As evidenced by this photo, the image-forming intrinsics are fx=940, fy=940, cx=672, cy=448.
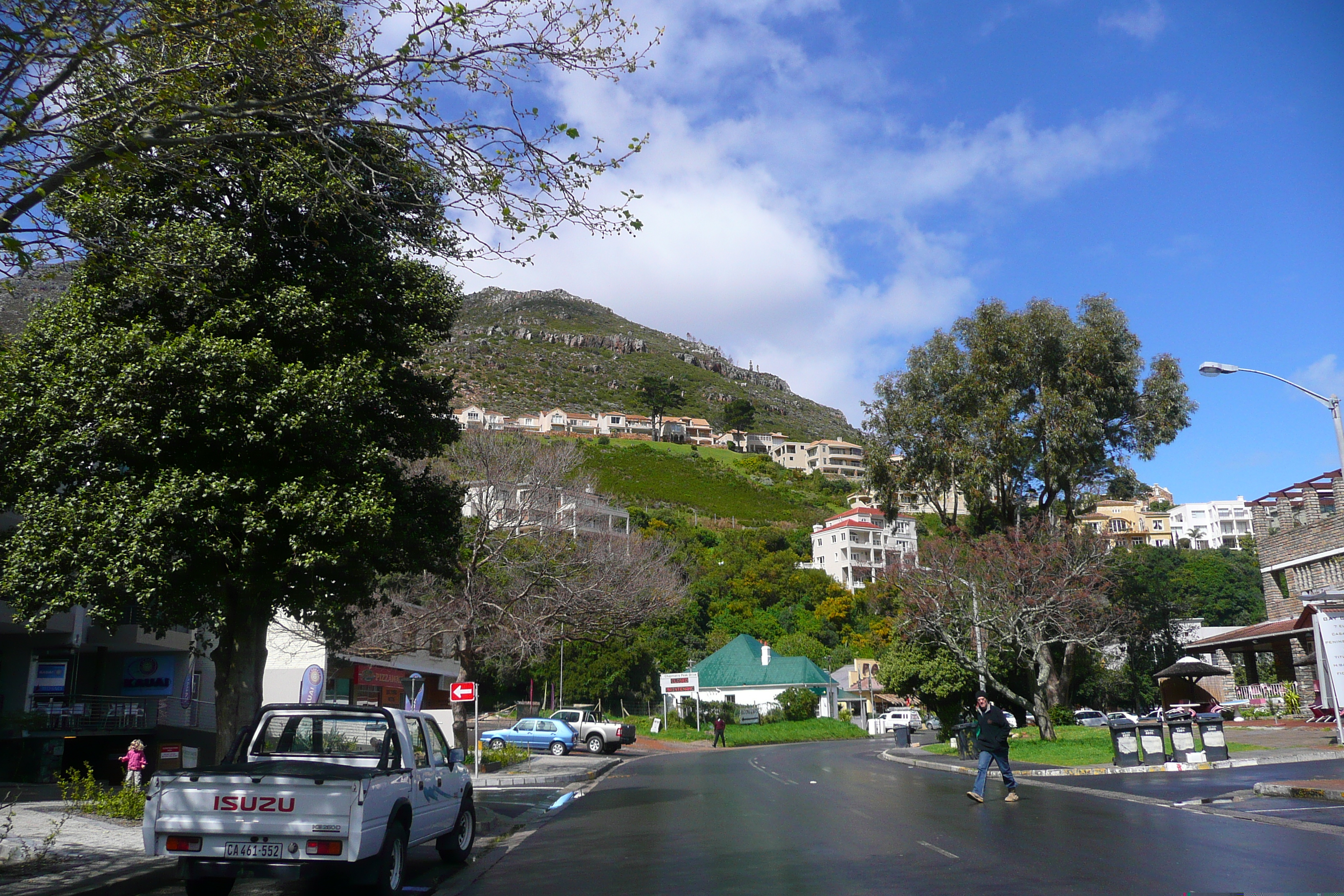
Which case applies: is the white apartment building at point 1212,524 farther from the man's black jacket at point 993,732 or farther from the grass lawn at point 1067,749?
the man's black jacket at point 993,732

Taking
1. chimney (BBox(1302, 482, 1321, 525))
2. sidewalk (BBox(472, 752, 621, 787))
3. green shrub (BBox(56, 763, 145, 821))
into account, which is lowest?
sidewalk (BBox(472, 752, 621, 787))

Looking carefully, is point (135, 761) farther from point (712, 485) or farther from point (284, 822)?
point (712, 485)

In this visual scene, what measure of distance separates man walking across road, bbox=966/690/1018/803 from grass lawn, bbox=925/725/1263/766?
531cm

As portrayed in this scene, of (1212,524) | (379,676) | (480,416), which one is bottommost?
(379,676)

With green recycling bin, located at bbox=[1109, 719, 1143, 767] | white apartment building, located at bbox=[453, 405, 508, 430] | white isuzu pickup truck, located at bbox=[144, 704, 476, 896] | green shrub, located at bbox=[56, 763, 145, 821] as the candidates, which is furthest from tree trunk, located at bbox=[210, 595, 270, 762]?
white apartment building, located at bbox=[453, 405, 508, 430]

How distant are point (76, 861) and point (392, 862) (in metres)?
3.84

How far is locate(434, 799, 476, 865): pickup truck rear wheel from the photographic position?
10547 mm

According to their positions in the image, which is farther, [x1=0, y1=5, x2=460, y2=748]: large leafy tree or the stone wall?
the stone wall

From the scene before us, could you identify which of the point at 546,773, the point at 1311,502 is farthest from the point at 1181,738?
the point at 1311,502

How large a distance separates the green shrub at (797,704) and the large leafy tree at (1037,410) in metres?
28.5

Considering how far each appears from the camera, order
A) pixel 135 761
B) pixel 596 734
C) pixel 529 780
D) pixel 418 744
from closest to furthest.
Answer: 1. pixel 418 744
2. pixel 135 761
3. pixel 529 780
4. pixel 596 734

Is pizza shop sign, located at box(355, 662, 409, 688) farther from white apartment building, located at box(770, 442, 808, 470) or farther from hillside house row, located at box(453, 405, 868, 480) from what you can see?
white apartment building, located at box(770, 442, 808, 470)

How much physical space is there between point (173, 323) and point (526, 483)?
18275 millimetres

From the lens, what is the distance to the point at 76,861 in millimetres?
9602
